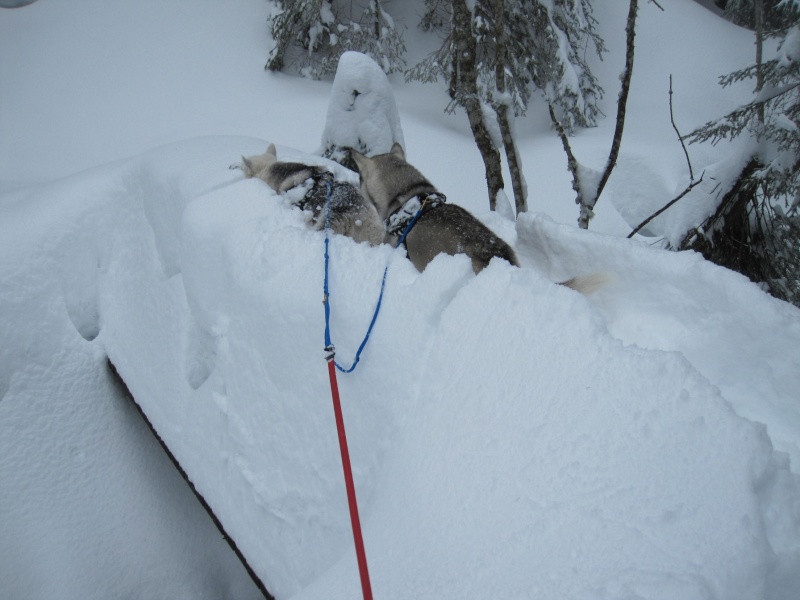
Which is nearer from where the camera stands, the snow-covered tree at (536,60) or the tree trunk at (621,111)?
the tree trunk at (621,111)

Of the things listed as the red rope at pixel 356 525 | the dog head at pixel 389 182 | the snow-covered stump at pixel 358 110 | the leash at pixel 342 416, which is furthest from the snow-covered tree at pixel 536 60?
the red rope at pixel 356 525

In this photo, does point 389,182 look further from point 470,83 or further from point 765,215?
point 765,215

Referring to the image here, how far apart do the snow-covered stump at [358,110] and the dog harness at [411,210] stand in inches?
151

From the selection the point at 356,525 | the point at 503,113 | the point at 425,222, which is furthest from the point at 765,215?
the point at 356,525

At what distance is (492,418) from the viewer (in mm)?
1623

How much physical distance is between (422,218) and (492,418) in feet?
6.09

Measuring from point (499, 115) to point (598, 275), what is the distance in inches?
128

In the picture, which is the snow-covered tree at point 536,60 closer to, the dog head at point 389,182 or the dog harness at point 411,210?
the dog head at point 389,182

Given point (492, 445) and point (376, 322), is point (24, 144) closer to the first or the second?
point (376, 322)

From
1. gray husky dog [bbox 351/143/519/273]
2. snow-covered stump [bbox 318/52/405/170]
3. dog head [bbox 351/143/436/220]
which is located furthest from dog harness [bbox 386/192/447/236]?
snow-covered stump [bbox 318/52/405/170]

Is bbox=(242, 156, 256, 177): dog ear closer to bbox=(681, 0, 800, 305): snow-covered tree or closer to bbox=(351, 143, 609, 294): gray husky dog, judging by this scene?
bbox=(351, 143, 609, 294): gray husky dog

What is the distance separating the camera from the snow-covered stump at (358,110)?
6656mm

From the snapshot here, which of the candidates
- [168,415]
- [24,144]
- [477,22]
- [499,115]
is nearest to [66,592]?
[168,415]

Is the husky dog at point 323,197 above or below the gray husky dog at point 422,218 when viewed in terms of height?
below
